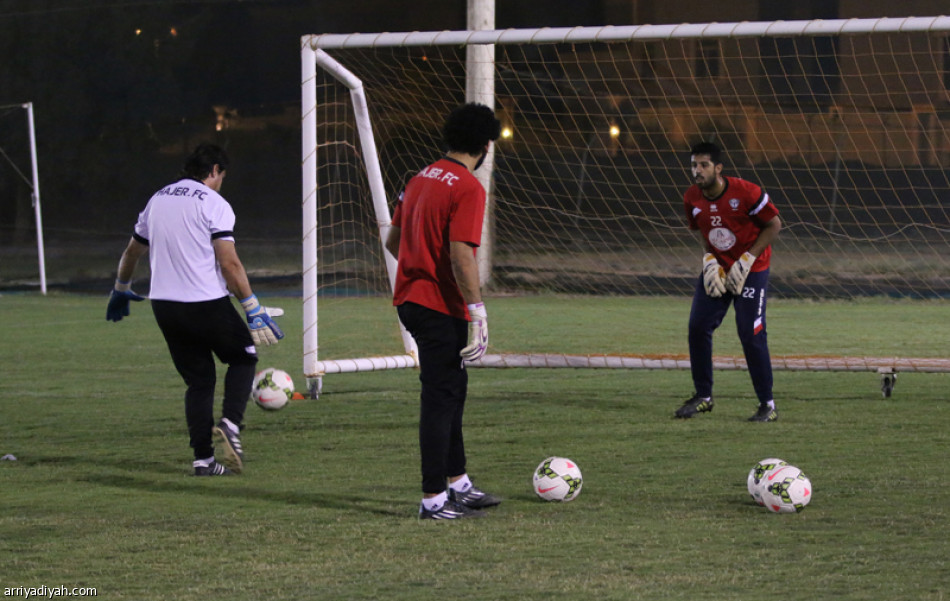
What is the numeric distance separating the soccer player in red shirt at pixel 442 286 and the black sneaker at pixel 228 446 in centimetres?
137

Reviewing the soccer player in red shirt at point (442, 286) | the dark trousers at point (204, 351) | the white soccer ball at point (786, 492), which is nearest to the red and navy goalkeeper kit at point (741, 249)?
the white soccer ball at point (786, 492)

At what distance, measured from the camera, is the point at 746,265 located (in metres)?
7.01

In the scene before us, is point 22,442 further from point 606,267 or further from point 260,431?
point 606,267

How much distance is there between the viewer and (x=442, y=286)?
4574 millimetres

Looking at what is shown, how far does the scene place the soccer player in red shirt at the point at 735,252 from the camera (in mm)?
7031

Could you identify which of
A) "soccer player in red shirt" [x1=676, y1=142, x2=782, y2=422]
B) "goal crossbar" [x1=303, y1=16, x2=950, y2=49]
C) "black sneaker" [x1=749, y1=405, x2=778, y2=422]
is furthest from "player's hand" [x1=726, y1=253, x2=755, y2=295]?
"goal crossbar" [x1=303, y1=16, x2=950, y2=49]

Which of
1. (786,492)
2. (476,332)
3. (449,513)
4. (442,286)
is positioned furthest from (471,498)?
(786,492)

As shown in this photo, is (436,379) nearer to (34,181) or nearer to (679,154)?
(679,154)

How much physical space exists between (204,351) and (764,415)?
3543mm

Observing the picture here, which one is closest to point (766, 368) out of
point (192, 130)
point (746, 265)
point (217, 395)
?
point (746, 265)

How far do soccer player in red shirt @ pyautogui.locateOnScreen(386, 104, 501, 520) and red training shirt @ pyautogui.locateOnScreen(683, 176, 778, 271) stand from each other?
285 centimetres

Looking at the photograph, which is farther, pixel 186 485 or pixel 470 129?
pixel 186 485

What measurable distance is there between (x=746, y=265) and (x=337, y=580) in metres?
4.03

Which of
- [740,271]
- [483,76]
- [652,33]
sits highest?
[483,76]
